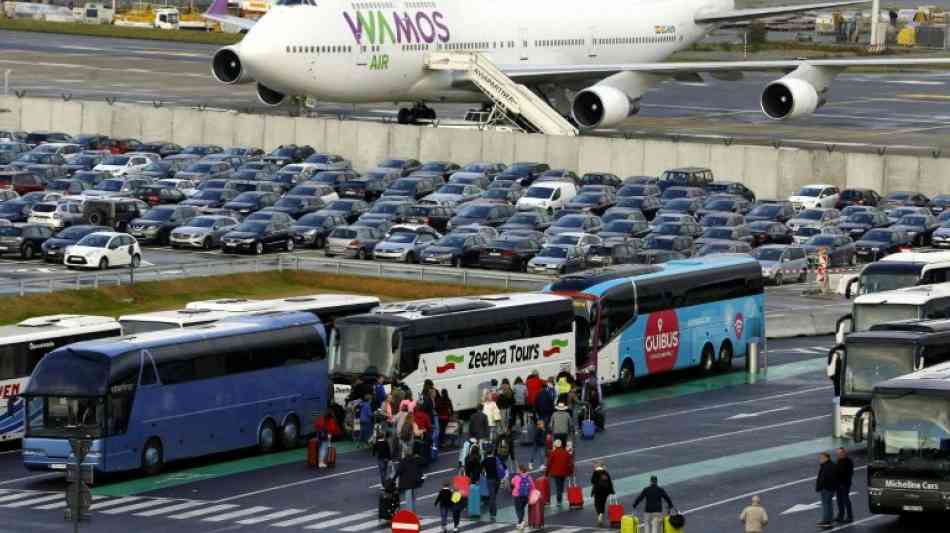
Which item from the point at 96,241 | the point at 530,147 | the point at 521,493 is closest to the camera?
the point at 521,493

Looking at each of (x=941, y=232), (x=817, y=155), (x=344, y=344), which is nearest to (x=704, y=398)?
(x=344, y=344)

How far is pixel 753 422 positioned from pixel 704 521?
12.2m

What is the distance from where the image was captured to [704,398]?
188 ft

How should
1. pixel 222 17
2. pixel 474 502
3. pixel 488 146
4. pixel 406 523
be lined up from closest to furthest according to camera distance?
1. pixel 406 523
2. pixel 474 502
3. pixel 488 146
4. pixel 222 17

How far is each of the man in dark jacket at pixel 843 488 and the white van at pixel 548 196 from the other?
164 feet

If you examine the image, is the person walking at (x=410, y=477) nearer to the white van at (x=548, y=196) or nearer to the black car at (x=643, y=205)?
the white van at (x=548, y=196)

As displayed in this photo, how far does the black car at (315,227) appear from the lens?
8475 centimetres

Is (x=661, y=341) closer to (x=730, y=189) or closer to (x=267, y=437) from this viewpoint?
(x=267, y=437)

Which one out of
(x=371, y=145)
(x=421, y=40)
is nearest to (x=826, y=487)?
(x=421, y=40)

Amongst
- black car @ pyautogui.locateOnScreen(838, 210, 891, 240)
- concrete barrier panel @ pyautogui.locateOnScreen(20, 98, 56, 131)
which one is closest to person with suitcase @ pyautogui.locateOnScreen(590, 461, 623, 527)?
black car @ pyautogui.locateOnScreen(838, 210, 891, 240)

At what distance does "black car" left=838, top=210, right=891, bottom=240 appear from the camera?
84.9 meters

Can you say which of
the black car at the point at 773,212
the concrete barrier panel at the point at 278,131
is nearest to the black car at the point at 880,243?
the black car at the point at 773,212

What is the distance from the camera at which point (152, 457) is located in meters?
46.1

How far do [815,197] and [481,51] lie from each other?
2338 centimetres
